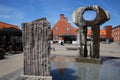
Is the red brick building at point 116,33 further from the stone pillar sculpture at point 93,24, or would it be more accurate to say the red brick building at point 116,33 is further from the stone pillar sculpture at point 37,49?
the stone pillar sculpture at point 37,49

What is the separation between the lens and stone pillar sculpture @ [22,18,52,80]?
6.09 m

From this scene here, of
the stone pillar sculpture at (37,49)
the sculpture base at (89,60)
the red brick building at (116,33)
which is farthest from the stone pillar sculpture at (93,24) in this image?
the red brick building at (116,33)

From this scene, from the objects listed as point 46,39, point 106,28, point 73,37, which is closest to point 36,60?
point 46,39

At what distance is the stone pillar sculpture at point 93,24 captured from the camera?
12188 millimetres

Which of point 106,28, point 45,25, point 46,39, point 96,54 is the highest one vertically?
point 106,28

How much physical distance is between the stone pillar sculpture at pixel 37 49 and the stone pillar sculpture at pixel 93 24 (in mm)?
6668

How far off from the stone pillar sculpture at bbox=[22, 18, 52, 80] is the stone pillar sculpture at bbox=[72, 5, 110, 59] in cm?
667

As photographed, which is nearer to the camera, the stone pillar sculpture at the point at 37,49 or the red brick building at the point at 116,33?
the stone pillar sculpture at the point at 37,49

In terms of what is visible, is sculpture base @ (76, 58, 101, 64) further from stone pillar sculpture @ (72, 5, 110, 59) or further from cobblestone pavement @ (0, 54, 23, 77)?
cobblestone pavement @ (0, 54, 23, 77)

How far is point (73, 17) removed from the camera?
1283 centimetres

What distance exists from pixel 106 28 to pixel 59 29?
28.2 metres

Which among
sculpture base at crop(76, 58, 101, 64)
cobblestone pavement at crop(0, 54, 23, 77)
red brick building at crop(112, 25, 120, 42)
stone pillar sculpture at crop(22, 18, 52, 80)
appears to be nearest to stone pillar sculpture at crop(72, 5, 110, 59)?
sculpture base at crop(76, 58, 101, 64)

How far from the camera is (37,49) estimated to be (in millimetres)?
6188

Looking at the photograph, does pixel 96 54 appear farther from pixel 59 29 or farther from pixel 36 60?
pixel 59 29
